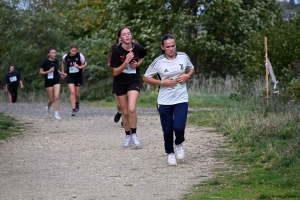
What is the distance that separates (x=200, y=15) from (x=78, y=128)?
16831 mm

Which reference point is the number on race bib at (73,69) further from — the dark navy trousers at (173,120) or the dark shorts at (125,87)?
the dark navy trousers at (173,120)

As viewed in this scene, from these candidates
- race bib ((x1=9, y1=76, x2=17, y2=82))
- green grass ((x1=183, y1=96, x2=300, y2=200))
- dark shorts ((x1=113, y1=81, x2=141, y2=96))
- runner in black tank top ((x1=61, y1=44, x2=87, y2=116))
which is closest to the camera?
green grass ((x1=183, y1=96, x2=300, y2=200))

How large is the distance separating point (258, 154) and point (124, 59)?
291cm

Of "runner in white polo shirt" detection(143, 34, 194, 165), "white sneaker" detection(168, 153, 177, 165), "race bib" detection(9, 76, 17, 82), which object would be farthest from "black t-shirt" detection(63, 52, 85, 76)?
"race bib" detection(9, 76, 17, 82)

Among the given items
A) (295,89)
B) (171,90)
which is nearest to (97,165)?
(171,90)

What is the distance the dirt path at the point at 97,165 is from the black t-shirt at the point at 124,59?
3.95 ft

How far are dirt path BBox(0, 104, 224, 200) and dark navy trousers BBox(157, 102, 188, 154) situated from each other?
1.22ft

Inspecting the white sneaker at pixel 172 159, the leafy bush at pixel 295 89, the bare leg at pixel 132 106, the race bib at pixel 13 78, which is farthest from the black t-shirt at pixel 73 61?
the race bib at pixel 13 78

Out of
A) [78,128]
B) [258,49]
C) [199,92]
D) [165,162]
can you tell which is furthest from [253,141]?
[199,92]

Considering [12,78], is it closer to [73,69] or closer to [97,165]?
[73,69]

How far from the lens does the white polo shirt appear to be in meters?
10.2

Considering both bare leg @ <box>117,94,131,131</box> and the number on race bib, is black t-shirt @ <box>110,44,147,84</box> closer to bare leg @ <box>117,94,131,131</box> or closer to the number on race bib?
bare leg @ <box>117,94,131,131</box>

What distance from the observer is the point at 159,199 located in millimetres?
7918

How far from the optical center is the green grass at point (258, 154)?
8.10 metres
